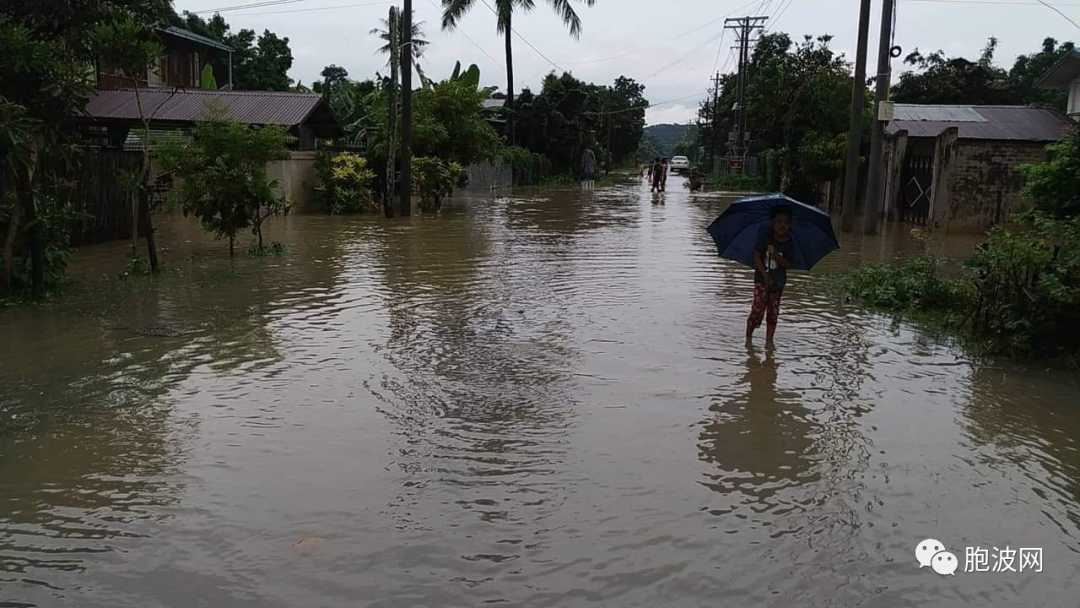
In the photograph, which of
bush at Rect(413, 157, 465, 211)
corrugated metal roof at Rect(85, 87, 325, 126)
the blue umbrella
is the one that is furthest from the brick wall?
corrugated metal roof at Rect(85, 87, 325, 126)

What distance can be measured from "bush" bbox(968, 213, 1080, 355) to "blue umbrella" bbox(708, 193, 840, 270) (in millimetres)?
1525

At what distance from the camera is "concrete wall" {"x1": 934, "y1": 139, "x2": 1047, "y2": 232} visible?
63.9ft

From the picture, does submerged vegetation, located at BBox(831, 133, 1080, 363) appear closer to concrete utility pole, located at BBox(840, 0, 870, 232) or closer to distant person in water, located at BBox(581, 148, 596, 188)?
concrete utility pole, located at BBox(840, 0, 870, 232)

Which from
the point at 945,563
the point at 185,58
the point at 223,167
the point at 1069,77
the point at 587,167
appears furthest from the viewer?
the point at 587,167

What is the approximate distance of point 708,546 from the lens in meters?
4.39

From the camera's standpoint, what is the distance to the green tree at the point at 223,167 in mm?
13578

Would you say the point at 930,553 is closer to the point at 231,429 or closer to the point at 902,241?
the point at 231,429

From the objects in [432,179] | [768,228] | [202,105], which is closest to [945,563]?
[768,228]

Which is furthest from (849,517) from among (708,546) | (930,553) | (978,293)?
(978,293)

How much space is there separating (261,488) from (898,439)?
163 inches

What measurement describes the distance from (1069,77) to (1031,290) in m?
24.2

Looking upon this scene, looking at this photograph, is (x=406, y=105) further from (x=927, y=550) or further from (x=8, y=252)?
(x=927, y=550)

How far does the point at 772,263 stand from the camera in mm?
8555

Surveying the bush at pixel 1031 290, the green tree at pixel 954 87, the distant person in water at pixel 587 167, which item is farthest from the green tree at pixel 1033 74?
the bush at pixel 1031 290
